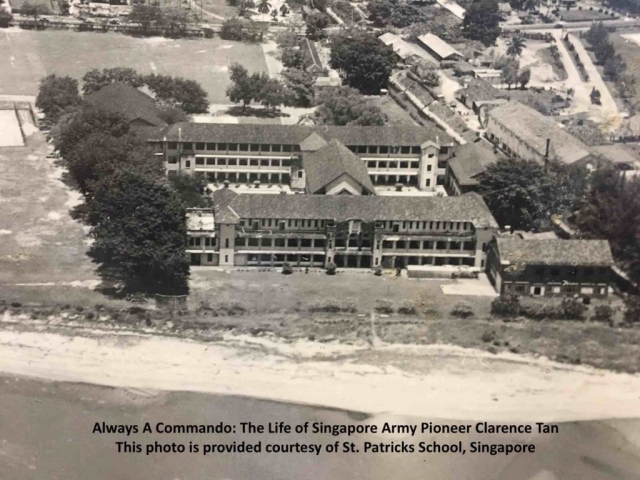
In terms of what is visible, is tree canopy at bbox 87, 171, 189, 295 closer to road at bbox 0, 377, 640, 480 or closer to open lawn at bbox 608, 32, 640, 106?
road at bbox 0, 377, 640, 480

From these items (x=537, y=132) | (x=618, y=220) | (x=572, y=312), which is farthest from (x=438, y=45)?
(x=572, y=312)

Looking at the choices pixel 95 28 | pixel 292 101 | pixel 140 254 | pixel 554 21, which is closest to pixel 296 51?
pixel 292 101

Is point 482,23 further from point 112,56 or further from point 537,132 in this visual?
point 537,132

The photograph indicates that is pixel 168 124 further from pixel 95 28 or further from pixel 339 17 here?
pixel 339 17

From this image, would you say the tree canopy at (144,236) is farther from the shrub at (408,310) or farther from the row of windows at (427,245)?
the row of windows at (427,245)

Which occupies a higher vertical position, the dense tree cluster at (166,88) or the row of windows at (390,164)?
the dense tree cluster at (166,88)

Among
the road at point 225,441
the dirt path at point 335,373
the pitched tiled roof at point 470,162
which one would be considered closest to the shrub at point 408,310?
the dirt path at point 335,373
